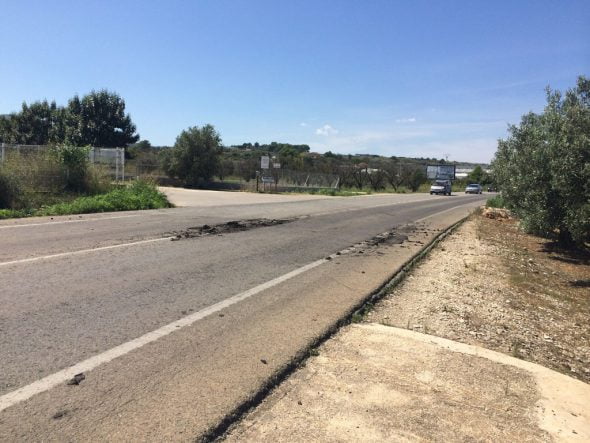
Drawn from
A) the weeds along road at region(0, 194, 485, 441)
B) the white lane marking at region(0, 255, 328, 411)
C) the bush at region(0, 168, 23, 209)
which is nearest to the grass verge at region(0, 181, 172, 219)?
the bush at region(0, 168, 23, 209)

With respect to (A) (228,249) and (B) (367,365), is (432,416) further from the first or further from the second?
(A) (228,249)

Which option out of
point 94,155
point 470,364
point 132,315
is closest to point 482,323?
point 470,364

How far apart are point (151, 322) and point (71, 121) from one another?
49066 mm

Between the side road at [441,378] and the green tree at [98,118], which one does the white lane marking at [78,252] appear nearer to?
the side road at [441,378]

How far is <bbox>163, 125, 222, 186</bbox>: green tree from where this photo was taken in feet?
133

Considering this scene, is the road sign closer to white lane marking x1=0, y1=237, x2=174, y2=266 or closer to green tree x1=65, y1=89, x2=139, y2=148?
green tree x1=65, y1=89, x2=139, y2=148

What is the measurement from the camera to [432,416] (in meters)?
3.31

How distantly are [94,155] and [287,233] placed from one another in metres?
17.3

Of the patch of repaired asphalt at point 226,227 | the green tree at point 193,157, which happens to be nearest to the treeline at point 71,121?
the green tree at point 193,157

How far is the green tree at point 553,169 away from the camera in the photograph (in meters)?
10.2

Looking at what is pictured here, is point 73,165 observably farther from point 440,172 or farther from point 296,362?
point 440,172

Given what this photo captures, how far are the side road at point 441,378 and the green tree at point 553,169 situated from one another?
3.95m

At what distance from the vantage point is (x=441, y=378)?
394 cm

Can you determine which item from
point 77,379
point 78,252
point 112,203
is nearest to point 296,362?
point 77,379
